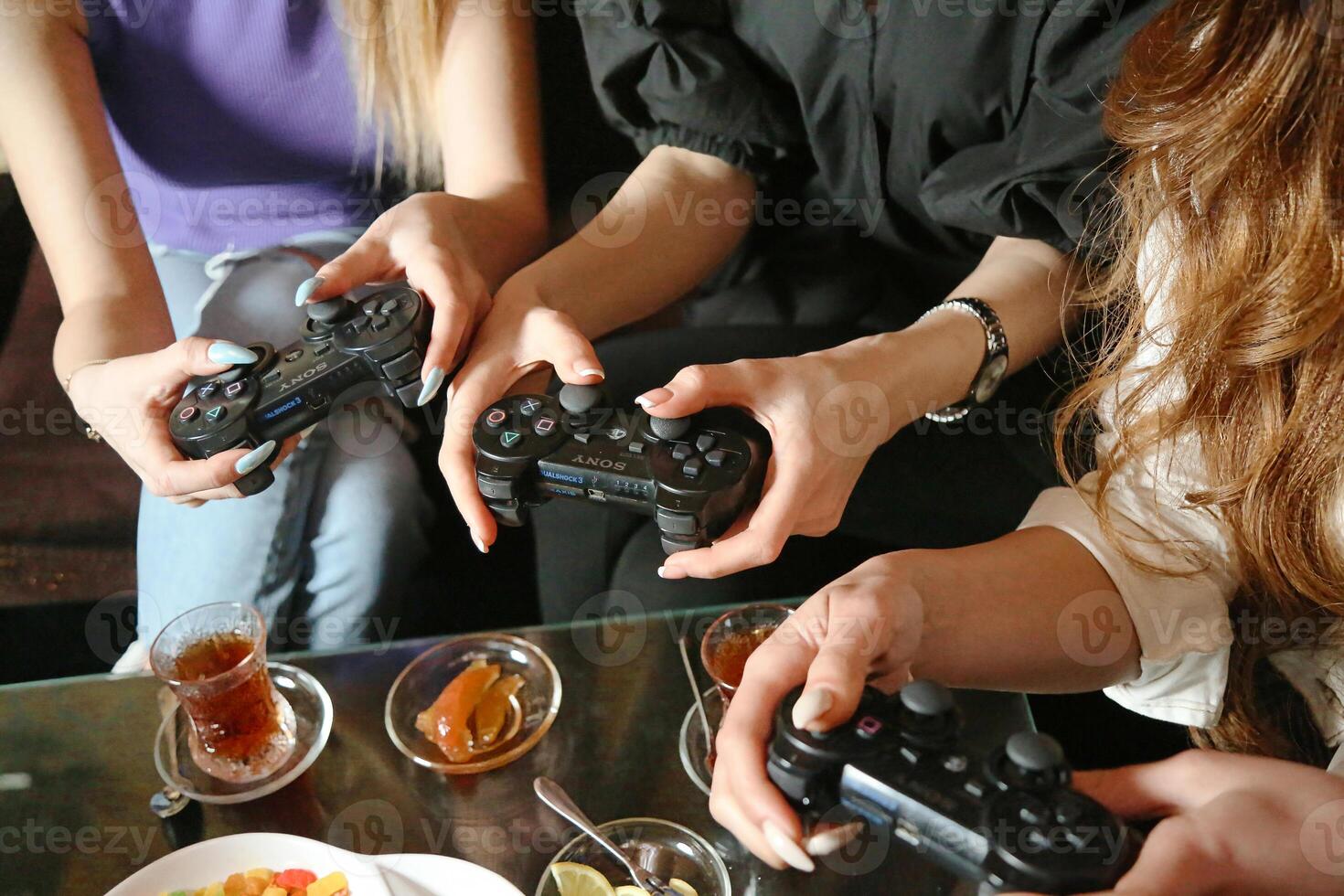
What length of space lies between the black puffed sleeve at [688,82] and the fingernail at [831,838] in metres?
0.44

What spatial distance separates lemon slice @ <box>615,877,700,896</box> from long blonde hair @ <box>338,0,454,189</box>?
43 centimetres

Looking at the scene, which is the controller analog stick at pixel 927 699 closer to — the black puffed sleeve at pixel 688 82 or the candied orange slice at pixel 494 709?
the candied orange slice at pixel 494 709

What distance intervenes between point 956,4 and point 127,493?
1.80ft

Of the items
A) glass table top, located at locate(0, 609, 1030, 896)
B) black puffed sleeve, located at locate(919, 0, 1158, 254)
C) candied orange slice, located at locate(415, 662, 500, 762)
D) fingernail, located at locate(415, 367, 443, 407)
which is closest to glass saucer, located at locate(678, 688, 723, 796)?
glass table top, located at locate(0, 609, 1030, 896)

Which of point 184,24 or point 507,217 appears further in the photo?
point 507,217

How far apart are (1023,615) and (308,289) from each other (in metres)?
0.40

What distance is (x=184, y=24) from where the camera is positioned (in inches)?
21.8

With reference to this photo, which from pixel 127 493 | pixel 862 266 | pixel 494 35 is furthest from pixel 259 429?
pixel 862 266

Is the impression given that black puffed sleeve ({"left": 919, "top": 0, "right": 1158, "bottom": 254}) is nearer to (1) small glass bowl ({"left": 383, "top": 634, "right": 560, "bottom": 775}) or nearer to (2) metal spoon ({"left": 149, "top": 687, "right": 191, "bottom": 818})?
(1) small glass bowl ({"left": 383, "top": 634, "right": 560, "bottom": 775})

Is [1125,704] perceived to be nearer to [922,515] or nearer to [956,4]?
[922,515]

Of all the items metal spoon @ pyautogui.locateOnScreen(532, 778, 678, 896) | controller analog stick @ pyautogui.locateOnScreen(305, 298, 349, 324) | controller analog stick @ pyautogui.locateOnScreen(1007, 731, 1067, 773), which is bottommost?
metal spoon @ pyautogui.locateOnScreen(532, 778, 678, 896)

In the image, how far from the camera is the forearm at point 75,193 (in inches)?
20.9

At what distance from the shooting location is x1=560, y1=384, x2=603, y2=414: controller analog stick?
0.48m

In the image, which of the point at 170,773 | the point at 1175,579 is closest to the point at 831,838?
the point at 1175,579
